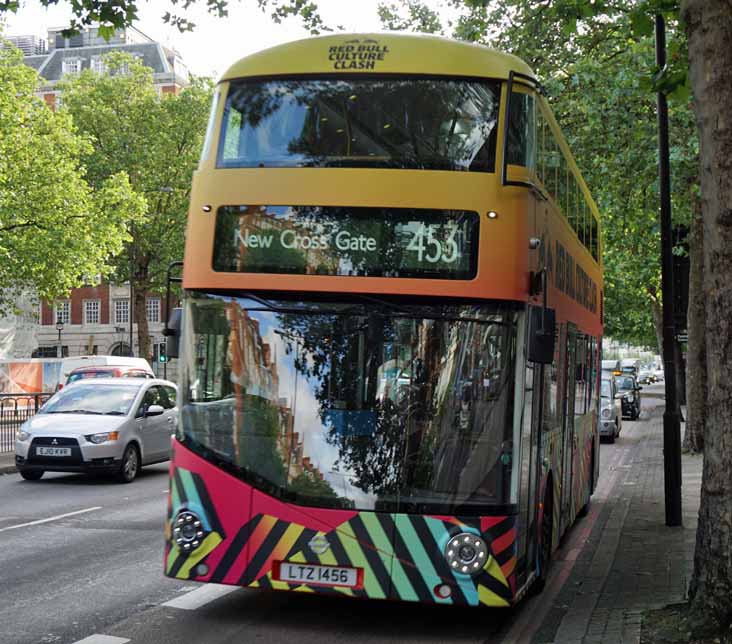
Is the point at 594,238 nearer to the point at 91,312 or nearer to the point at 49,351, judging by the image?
the point at 91,312

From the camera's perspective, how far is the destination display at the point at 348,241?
747 centimetres

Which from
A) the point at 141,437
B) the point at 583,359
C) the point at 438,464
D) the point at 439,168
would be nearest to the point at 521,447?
the point at 438,464

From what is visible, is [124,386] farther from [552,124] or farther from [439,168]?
[439,168]

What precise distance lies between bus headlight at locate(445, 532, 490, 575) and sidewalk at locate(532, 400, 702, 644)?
0.72m

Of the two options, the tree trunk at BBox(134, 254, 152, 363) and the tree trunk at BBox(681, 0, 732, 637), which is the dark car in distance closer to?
the tree trunk at BBox(134, 254, 152, 363)

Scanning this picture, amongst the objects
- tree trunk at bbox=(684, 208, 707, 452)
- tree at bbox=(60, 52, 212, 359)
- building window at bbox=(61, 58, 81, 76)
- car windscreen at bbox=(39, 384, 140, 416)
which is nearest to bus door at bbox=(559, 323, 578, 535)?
car windscreen at bbox=(39, 384, 140, 416)

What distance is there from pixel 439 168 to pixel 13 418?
56.0ft

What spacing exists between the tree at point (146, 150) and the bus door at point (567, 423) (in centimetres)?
5328

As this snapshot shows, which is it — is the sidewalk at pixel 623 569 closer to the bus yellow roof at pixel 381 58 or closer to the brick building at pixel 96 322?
the bus yellow roof at pixel 381 58

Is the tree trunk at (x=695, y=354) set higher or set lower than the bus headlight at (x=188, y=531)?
higher

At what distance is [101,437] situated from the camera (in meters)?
17.5

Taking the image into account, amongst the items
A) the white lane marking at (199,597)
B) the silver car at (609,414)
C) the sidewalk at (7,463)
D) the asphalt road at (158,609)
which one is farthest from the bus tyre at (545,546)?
the silver car at (609,414)

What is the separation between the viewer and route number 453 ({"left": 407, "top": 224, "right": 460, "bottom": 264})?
7.47m

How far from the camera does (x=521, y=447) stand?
7535 millimetres
